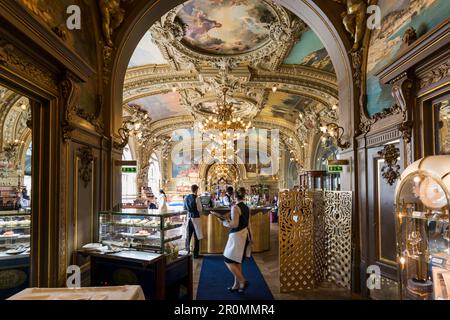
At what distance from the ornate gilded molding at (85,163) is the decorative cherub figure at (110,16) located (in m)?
2.07

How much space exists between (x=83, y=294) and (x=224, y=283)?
11.6 ft

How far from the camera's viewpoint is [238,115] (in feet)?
50.1

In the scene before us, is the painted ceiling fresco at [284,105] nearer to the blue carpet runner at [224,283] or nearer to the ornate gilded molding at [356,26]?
the ornate gilded molding at [356,26]

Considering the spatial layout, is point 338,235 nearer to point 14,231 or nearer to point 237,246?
point 237,246

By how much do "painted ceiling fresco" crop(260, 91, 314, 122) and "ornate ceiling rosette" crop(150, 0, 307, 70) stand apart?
3640 millimetres

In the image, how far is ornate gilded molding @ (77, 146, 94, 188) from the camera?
422 centimetres

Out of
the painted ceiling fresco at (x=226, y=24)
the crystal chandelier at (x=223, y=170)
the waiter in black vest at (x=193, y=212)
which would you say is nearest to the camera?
the painted ceiling fresco at (x=226, y=24)

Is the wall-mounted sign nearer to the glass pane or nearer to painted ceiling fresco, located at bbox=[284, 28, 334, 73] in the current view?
painted ceiling fresco, located at bbox=[284, 28, 334, 73]

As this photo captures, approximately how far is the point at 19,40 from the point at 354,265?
5699 mm

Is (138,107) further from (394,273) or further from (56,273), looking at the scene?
(394,273)

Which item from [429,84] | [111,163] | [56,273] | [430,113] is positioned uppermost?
[429,84]

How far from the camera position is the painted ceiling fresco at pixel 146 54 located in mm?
7420

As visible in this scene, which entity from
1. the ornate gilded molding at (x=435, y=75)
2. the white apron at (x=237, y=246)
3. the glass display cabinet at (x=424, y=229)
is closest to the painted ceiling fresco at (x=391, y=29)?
the ornate gilded molding at (x=435, y=75)
